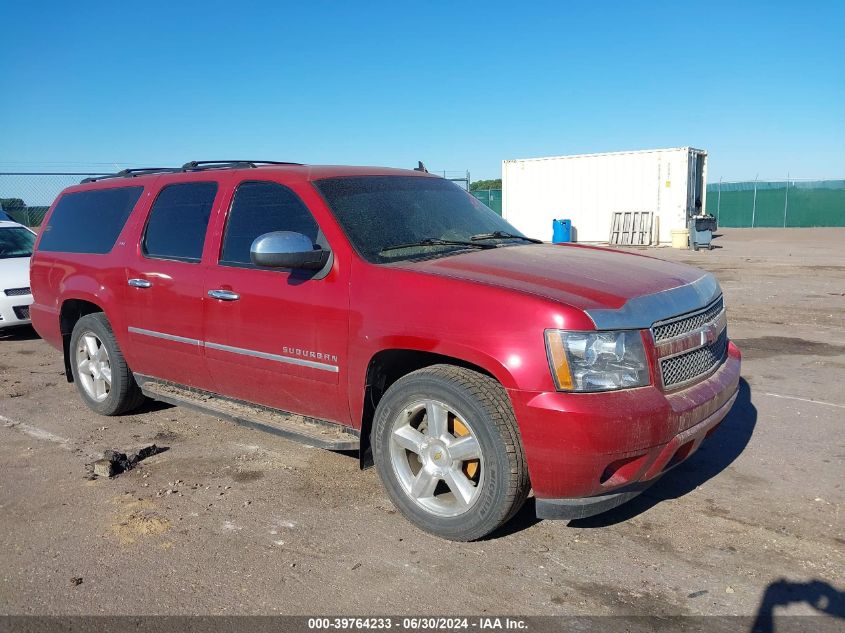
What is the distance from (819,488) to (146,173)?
5.16m

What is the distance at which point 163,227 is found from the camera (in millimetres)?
5094

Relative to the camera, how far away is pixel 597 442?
122 inches

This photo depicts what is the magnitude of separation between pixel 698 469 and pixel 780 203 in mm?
39454

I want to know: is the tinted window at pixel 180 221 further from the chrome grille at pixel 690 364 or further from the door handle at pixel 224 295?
the chrome grille at pixel 690 364

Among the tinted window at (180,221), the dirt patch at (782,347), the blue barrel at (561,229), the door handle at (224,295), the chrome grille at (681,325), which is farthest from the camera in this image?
the blue barrel at (561,229)

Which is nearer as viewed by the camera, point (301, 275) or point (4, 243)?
point (301, 275)

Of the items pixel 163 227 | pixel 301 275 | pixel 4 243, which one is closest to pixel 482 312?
pixel 301 275

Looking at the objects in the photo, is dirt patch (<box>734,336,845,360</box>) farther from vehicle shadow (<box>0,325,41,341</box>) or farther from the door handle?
vehicle shadow (<box>0,325,41,341</box>)

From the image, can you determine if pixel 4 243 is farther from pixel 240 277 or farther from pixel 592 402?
pixel 592 402

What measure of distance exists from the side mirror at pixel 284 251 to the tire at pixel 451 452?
83cm

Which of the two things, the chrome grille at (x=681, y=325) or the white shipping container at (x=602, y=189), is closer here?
the chrome grille at (x=681, y=325)

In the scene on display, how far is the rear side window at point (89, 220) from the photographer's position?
552cm

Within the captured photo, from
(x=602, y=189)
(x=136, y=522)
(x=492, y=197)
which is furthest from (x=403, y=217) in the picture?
(x=492, y=197)

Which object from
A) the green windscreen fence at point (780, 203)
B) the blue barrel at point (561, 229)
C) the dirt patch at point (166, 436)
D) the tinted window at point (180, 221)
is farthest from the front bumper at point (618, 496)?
the green windscreen fence at point (780, 203)
